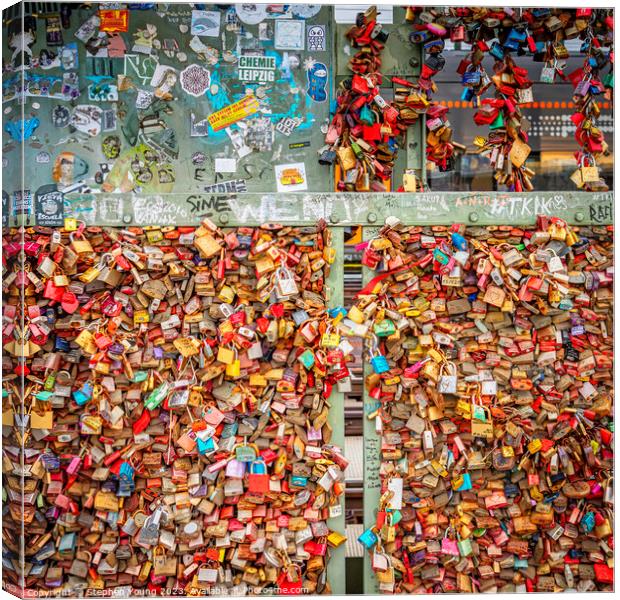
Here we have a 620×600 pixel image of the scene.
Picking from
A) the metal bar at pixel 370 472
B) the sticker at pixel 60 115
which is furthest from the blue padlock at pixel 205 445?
the sticker at pixel 60 115

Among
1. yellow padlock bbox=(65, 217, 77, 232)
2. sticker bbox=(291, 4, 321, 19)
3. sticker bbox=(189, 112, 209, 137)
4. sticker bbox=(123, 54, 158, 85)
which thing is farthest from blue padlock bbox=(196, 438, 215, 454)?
sticker bbox=(291, 4, 321, 19)

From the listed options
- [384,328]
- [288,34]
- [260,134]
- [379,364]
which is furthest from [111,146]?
[379,364]

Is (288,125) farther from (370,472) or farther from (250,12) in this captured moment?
(370,472)

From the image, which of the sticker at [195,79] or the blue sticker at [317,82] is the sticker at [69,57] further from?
the blue sticker at [317,82]

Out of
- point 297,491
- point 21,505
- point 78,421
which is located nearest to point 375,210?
point 297,491

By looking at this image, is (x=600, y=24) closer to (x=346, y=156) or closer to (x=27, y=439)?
(x=346, y=156)

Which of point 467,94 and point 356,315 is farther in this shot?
point 467,94
